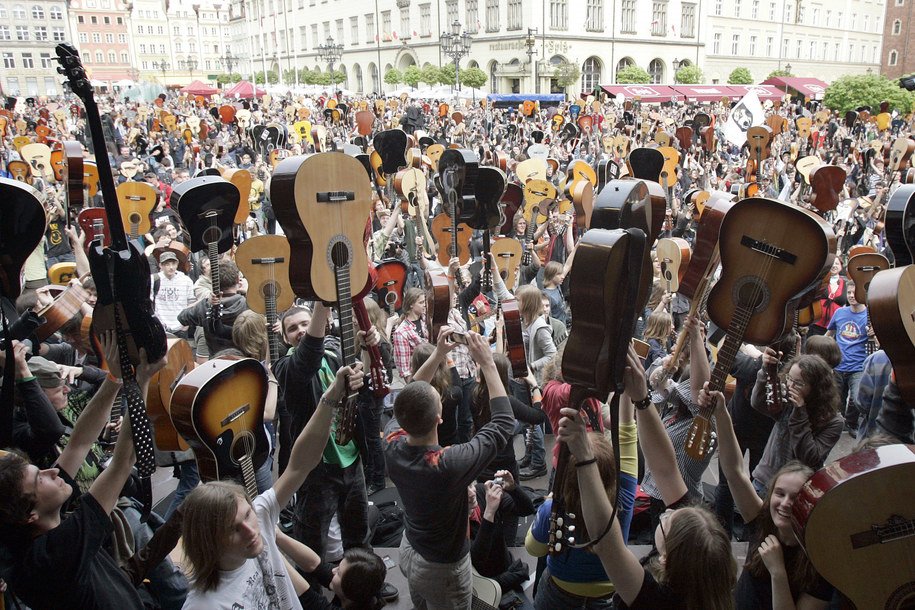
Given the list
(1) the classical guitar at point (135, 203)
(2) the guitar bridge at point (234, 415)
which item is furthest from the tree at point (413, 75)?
(2) the guitar bridge at point (234, 415)

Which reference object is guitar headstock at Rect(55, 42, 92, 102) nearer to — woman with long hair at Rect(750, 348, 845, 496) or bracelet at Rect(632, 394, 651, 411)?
bracelet at Rect(632, 394, 651, 411)

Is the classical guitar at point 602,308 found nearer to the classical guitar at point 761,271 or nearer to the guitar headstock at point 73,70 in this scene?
the classical guitar at point 761,271

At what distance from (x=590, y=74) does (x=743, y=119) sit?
51.1 meters

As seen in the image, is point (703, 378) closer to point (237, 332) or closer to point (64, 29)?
point (237, 332)

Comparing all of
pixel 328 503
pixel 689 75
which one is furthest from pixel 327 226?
pixel 689 75

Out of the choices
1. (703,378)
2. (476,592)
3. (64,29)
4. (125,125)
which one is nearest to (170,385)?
(476,592)

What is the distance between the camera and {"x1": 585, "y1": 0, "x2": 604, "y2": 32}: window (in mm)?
56781

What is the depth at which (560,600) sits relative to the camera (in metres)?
2.95

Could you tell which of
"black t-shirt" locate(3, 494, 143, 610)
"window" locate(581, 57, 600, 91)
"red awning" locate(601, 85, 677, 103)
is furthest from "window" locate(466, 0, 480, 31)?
"black t-shirt" locate(3, 494, 143, 610)

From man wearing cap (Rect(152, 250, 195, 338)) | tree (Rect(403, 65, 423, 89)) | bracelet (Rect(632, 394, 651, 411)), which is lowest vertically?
man wearing cap (Rect(152, 250, 195, 338))

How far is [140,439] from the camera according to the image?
255 cm

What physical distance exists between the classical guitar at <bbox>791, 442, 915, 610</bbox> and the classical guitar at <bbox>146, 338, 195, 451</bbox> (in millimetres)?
2997

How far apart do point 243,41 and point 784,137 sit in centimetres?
10216

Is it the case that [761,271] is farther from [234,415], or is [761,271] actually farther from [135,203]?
[135,203]
